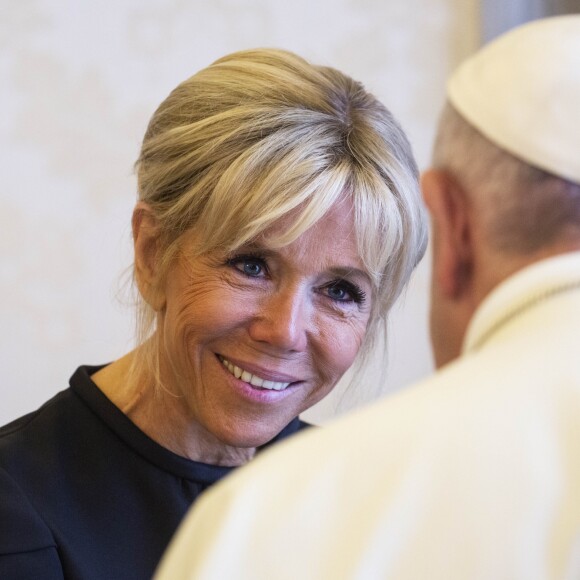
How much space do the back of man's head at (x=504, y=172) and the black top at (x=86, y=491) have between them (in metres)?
0.85

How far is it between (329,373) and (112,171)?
Result: 46.3 inches

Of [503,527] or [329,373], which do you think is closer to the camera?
[503,527]

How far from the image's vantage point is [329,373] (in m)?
1.85

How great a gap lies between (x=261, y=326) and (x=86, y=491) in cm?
38

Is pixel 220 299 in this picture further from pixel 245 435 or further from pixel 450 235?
pixel 450 235

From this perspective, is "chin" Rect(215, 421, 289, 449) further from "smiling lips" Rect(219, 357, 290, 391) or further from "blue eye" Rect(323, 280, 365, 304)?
"blue eye" Rect(323, 280, 365, 304)

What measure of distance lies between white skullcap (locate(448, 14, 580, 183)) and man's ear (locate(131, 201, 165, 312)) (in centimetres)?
87

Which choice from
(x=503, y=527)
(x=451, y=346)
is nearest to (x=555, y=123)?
(x=451, y=346)

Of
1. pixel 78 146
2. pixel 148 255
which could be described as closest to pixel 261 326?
pixel 148 255

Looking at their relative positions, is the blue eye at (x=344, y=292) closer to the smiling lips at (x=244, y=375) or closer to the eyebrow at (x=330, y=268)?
the eyebrow at (x=330, y=268)

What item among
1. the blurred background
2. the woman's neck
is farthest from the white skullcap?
the blurred background

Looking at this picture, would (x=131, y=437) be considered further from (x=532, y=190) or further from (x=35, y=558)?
(x=532, y=190)

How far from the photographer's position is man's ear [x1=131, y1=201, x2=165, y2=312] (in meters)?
1.83

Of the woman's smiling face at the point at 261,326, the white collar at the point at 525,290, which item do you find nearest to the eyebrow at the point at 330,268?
the woman's smiling face at the point at 261,326
